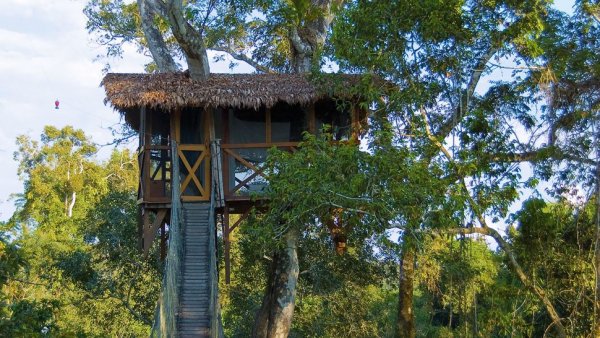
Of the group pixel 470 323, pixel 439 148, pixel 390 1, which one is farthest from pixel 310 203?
pixel 470 323

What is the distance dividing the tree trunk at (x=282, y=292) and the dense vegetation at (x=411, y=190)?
3.1 inches

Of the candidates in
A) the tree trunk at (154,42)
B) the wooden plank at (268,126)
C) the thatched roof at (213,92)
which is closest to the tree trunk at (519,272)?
the thatched roof at (213,92)

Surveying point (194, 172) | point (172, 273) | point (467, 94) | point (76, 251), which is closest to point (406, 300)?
point (467, 94)

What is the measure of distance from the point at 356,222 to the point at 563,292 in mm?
3463

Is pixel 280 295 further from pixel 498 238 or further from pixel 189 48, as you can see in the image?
pixel 189 48

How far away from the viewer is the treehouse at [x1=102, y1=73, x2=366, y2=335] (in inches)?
385

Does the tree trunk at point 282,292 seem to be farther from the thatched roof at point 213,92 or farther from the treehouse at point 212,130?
the thatched roof at point 213,92

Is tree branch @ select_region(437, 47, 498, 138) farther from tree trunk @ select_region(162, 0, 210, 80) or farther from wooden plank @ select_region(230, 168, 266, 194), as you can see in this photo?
tree trunk @ select_region(162, 0, 210, 80)

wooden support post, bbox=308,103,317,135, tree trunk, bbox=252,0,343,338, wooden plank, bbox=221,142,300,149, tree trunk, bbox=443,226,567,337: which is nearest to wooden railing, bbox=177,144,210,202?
wooden plank, bbox=221,142,300,149

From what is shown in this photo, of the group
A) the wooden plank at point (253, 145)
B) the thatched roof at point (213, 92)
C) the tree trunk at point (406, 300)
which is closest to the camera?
the thatched roof at point (213, 92)

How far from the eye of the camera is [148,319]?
13.0 meters

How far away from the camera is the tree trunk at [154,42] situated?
1265cm

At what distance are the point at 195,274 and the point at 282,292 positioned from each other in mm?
2035

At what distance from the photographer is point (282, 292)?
10.7 metres
